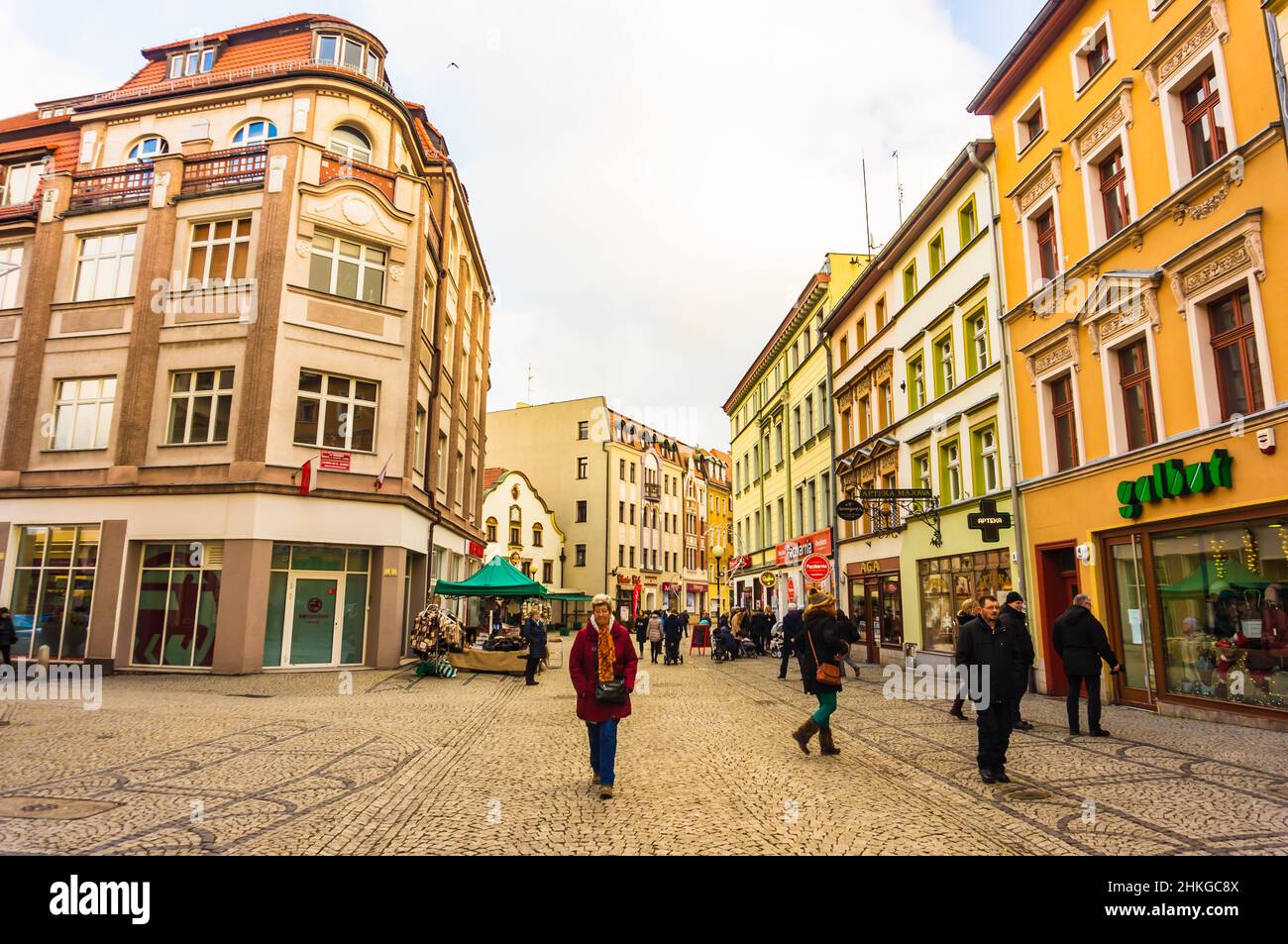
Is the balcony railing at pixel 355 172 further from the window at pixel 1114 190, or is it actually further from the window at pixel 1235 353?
the window at pixel 1235 353

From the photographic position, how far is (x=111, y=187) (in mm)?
21688

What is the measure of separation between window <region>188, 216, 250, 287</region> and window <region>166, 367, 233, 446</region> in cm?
248

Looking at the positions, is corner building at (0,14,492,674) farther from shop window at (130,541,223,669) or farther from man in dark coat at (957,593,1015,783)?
man in dark coat at (957,593,1015,783)

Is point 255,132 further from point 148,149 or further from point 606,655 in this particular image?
point 606,655

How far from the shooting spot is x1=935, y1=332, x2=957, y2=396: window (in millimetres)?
21014

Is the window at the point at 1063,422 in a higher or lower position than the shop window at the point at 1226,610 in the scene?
higher

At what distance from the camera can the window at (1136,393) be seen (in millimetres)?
13188

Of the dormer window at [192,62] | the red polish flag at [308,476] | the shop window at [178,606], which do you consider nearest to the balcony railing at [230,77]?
the dormer window at [192,62]

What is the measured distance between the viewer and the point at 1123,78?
44.9ft

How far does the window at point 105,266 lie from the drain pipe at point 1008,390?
71.2 ft

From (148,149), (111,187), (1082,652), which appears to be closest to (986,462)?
(1082,652)

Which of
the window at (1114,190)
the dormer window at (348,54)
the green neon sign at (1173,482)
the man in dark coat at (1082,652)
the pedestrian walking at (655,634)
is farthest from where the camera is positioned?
the pedestrian walking at (655,634)

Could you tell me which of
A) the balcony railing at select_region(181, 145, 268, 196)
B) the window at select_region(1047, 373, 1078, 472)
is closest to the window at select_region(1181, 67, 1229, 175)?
the window at select_region(1047, 373, 1078, 472)

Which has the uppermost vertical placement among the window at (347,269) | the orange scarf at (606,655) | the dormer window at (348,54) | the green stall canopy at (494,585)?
the dormer window at (348,54)
